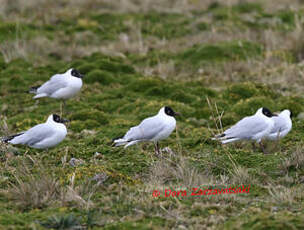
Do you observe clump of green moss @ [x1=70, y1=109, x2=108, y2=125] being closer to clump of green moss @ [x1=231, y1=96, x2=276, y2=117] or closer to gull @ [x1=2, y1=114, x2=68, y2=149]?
gull @ [x1=2, y1=114, x2=68, y2=149]

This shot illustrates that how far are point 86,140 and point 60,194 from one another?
11.6 feet

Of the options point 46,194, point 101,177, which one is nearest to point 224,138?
point 101,177

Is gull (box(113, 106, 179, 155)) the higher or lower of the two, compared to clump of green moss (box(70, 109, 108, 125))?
higher

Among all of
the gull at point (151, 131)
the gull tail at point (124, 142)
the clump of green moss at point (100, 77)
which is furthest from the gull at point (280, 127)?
the clump of green moss at point (100, 77)

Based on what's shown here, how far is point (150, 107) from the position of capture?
11906mm

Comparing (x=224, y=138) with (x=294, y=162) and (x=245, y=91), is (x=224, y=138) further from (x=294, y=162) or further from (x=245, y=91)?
(x=245, y=91)

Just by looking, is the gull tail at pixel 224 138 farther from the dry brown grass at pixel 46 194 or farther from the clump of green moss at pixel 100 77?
the clump of green moss at pixel 100 77

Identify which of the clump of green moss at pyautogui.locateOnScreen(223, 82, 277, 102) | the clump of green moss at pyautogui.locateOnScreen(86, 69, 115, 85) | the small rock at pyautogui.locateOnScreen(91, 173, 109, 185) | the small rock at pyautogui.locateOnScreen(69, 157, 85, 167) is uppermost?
the small rock at pyautogui.locateOnScreen(91, 173, 109, 185)

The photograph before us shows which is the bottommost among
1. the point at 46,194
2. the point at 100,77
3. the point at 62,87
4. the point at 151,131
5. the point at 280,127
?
the point at 100,77

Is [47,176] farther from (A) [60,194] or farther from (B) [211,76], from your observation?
(B) [211,76]

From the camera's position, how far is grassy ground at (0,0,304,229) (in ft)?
19.1

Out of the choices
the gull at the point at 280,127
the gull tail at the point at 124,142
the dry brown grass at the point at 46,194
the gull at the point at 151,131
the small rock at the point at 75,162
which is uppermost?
the dry brown grass at the point at 46,194

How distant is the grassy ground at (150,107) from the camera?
5.83 metres

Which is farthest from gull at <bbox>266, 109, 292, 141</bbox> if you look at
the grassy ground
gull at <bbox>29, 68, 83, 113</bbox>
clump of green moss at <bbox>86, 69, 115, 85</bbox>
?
clump of green moss at <bbox>86, 69, 115, 85</bbox>
